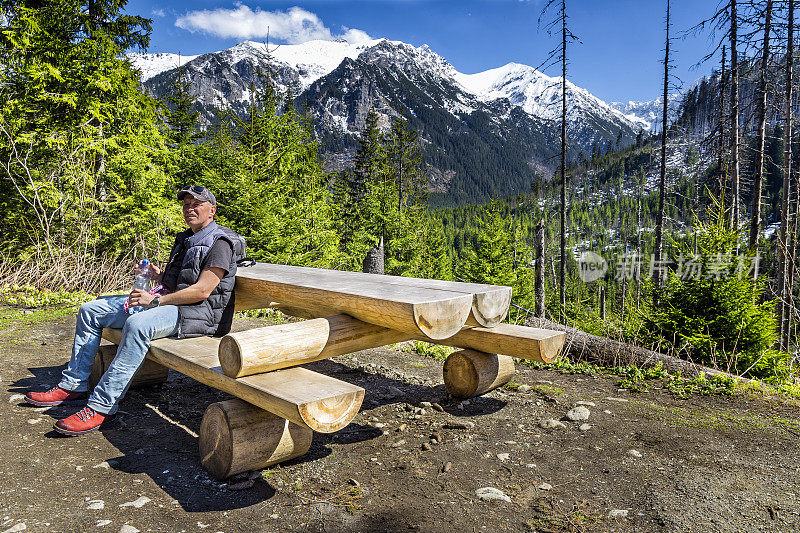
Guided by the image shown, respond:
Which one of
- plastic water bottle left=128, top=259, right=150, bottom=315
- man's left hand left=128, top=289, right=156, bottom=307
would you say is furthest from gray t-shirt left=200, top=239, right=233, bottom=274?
plastic water bottle left=128, top=259, right=150, bottom=315

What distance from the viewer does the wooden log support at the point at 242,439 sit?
2.68 m

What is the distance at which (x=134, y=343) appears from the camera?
3266mm

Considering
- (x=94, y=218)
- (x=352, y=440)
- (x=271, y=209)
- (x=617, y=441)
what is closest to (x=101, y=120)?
(x=94, y=218)

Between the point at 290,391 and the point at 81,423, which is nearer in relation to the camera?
the point at 290,391

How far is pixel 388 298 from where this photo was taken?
279cm

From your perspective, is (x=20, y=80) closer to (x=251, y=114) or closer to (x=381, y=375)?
(x=251, y=114)

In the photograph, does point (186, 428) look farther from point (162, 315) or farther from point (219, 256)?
point (219, 256)

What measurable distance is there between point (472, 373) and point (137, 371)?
9.43 ft

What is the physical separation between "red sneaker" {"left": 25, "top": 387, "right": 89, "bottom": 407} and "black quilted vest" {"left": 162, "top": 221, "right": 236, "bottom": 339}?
46.2 inches

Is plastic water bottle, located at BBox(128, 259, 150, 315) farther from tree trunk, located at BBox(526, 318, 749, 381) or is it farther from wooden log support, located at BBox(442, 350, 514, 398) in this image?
tree trunk, located at BBox(526, 318, 749, 381)

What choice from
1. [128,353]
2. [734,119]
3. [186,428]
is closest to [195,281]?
[128,353]

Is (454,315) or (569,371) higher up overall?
(454,315)

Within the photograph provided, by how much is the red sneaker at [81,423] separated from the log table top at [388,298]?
135cm

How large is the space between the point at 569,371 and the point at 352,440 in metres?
2.87
